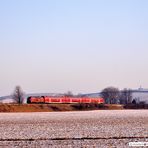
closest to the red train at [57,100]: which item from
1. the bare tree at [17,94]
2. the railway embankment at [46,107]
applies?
the railway embankment at [46,107]

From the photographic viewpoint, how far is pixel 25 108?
106625 millimetres

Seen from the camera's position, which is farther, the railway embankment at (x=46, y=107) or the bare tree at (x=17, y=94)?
the bare tree at (x=17, y=94)

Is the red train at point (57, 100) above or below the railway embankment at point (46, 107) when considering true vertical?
above

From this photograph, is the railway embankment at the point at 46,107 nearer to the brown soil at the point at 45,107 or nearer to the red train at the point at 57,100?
the brown soil at the point at 45,107

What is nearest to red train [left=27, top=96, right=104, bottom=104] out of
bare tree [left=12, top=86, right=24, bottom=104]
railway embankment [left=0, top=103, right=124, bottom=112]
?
railway embankment [left=0, top=103, right=124, bottom=112]

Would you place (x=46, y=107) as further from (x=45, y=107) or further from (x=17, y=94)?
(x=17, y=94)

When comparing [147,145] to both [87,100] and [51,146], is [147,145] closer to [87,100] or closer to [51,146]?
[51,146]

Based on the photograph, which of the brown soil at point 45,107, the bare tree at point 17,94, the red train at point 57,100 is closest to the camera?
the brown soil at point 45,107

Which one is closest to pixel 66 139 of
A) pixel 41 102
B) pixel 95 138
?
pixel 95 138

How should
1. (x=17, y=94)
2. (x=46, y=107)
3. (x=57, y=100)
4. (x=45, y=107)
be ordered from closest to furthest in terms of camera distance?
1. (x=45, y=107)
2. (x=46, y=107)
3. (x=57, y=100)
4. (x=17, y=94)

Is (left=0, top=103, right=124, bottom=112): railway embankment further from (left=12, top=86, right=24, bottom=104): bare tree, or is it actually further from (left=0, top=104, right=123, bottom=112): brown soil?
(left=12, top=86, right=24, bottom=104): bare tree

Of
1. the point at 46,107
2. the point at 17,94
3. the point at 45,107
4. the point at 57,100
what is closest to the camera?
the point at 45,107

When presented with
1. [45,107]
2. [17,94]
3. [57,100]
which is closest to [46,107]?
[45,107]

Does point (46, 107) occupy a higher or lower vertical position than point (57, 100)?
lower
